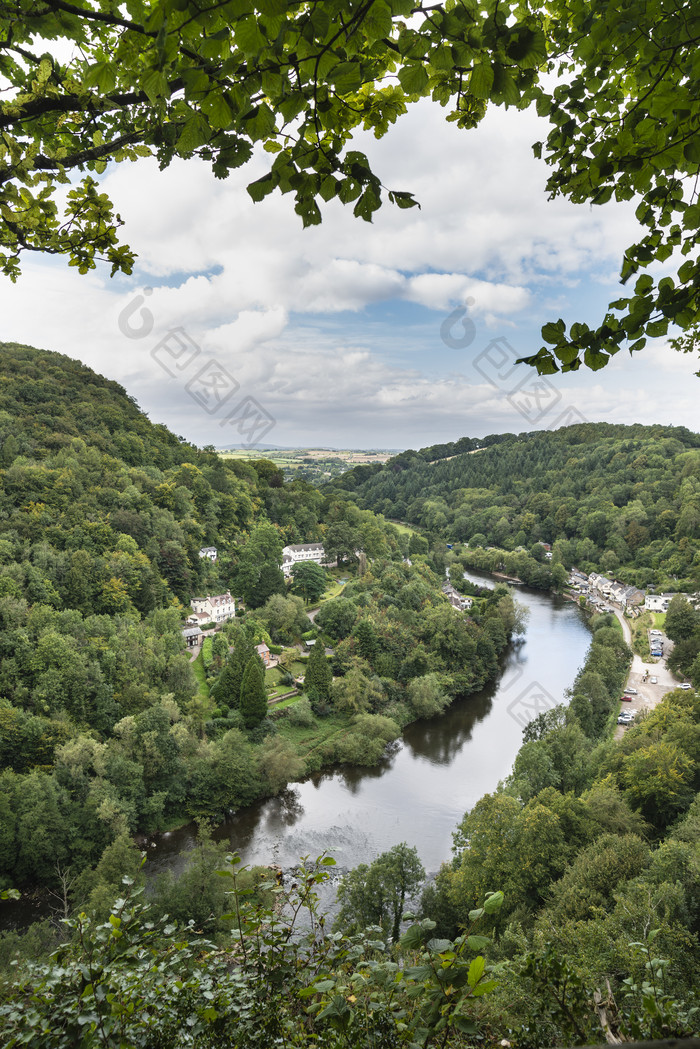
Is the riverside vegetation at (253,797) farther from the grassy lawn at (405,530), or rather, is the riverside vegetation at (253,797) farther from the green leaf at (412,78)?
the grassy lawn at (405,530)

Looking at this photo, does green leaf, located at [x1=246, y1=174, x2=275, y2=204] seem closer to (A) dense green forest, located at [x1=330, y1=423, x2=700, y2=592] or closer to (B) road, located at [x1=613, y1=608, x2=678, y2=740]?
(B) road, located at [x1=613, y1=608, x2=678, y2=740]

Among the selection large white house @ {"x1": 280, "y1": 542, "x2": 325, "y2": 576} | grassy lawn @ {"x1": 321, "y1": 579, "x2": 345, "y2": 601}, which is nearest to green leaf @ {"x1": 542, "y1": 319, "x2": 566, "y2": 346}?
grassy lawn @ {"x1": 321, "y1": 579, "x2": 345, "y2": 601}

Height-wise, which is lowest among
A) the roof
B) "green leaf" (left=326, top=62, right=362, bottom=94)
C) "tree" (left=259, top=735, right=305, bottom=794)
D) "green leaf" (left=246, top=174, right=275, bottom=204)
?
"tree" (left=259, top=735, right=305, bottom=794)

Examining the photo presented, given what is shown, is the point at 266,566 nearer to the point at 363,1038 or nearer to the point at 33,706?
the point at 33,706

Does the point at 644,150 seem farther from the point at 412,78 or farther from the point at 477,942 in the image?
the point at 477,942

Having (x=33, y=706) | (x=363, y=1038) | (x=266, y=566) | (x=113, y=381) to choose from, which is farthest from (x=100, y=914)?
(x=113, y=381)

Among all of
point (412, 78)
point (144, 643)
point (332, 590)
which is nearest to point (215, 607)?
point (144, 643)
